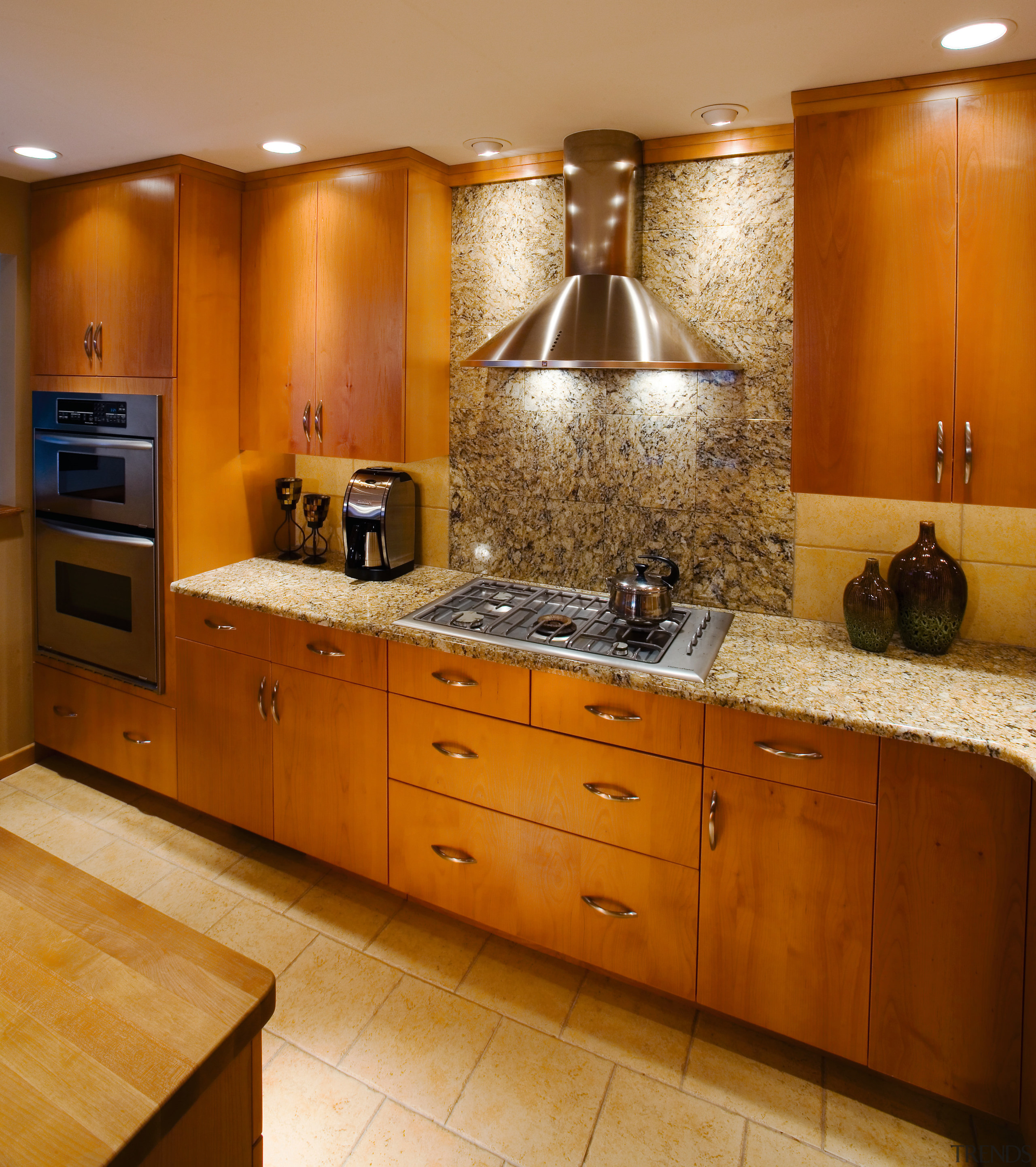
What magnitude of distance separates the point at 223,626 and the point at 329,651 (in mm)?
468

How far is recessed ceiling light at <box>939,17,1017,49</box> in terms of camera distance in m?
1.57

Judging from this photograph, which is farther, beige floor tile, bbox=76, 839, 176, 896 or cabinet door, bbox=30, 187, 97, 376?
cabinet door, bbox=30, 187, 97, 376

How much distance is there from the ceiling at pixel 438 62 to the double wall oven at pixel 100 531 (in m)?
0.92

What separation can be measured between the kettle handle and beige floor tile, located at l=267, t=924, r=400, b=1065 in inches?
55.3

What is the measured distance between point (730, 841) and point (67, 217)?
313cm

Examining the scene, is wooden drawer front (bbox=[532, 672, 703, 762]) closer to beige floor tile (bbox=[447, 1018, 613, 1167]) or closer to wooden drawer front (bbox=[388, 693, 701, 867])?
wooden drawer front (bbox=[388, 693, 701, 867])

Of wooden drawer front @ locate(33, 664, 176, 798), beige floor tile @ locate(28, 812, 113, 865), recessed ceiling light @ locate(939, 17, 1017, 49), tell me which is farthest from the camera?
wooden drawer front @ locate(33, 664, 176, 798)

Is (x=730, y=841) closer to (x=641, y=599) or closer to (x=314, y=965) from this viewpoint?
(x=641, y=599)

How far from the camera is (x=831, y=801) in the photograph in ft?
5.73

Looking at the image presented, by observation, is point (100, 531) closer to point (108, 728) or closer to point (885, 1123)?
point (108, 728)

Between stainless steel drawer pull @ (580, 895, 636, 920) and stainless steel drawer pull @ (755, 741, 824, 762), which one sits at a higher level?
stainless steel drawer pull @ (755, 741, 824, 762)

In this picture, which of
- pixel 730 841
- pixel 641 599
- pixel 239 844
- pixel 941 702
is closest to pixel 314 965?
pixel 239 844

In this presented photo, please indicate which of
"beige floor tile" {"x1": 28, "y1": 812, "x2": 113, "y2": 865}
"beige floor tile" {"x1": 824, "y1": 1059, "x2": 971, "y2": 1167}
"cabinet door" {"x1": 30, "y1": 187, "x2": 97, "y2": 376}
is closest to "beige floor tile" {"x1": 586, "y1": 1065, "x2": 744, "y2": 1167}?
"beige floor tile" {"x1": 824, "y1": 1059, "x2": 971, "y2": 1167}

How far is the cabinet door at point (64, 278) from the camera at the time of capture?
285 cm
